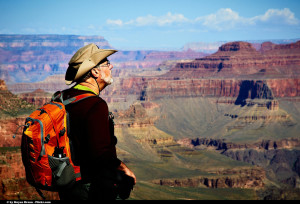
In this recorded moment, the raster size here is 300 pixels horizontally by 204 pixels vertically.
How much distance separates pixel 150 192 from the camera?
90062mm

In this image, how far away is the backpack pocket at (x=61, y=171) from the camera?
771cm

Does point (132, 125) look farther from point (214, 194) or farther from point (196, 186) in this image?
point (214, 194)

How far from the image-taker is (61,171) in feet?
25.4

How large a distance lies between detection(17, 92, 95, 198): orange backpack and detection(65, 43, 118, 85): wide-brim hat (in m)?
0.85

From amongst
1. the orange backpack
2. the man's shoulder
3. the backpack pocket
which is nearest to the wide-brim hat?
the man's shoulder

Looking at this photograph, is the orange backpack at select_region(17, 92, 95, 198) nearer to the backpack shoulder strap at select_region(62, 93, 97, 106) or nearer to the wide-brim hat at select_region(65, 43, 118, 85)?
the backpack shoulder strap at select_region(62, 93, 97, 106)

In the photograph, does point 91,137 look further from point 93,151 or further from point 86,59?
point 86,59

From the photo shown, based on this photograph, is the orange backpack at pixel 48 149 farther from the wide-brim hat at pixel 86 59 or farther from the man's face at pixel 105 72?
the man's face at pixel 105 72

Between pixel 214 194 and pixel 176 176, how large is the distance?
16.2 m

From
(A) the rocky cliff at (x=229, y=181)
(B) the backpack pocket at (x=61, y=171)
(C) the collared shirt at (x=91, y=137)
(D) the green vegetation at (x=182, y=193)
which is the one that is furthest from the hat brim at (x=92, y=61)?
(A) the rocky cliff at (x=229, y=181)

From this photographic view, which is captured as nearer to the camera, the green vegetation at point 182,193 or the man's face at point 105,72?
the man's face at point 105,72

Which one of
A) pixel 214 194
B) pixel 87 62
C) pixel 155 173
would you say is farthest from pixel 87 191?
pixel 155 173

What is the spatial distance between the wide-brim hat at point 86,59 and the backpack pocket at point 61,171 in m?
1.58

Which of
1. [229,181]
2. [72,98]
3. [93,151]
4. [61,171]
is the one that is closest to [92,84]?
[72,98]
